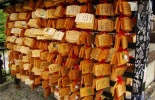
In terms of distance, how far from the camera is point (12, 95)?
689cm

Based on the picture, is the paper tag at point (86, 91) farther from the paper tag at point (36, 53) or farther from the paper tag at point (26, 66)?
the paper tag at point (26, 66)

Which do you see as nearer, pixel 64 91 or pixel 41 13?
pixel 64 91

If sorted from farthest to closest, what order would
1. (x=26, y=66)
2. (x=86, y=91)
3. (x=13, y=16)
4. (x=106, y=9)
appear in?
(x=13, y=16) → (x=26, y=66) → (x=86, y=91) → (x=106, y=9)

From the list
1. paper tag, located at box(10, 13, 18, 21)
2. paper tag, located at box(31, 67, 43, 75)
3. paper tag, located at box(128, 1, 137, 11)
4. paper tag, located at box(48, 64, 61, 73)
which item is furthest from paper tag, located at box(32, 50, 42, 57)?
paper tag, located at box(128, 1, 137, 11)

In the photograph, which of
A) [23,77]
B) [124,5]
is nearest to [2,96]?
[23,77]

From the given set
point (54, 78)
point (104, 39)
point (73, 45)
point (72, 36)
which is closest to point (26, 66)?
point (54, 78)

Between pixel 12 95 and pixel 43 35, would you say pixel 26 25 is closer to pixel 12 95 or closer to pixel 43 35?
pixel 43 35

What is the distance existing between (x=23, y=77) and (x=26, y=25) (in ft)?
6.10

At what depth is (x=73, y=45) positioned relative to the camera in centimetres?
443

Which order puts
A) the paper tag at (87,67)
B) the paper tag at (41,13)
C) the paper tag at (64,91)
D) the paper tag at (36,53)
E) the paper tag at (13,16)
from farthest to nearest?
the paper tag at (13,16)
the paper tag at (36,53)
the paper tag at (41,13)
the paper tag at (64,91)
the paper tag at (87,67)

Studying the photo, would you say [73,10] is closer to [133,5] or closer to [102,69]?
[133,5]

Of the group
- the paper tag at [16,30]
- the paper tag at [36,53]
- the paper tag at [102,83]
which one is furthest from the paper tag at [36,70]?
the paper tag at [102,83]

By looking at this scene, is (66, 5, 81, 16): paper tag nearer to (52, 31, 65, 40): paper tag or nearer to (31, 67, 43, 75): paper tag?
(52, 31, 65, 40): paper tag

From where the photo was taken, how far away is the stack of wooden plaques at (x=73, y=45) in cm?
362
